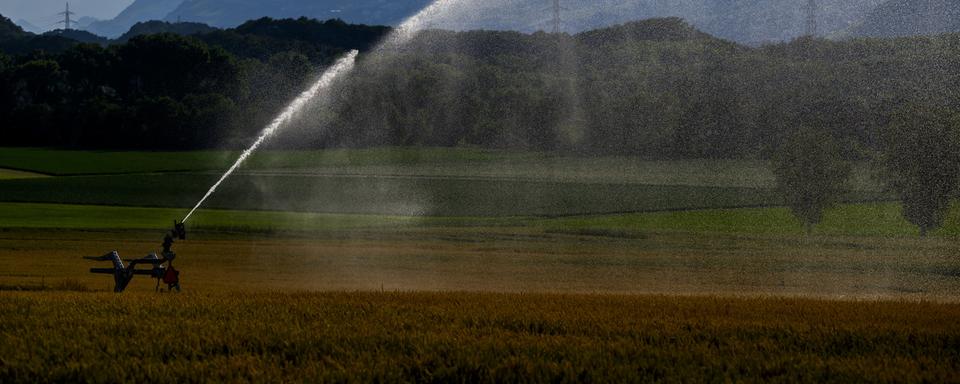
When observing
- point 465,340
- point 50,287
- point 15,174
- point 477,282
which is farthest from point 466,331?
point 15,174

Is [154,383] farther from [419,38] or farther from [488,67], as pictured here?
[419,38]

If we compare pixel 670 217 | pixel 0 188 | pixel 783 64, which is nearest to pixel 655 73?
pixel 783 64

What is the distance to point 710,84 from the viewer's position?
2547 inches

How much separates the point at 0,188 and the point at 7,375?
56.4 m

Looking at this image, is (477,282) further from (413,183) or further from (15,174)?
(15,174)

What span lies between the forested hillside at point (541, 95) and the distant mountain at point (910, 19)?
14.8 ft

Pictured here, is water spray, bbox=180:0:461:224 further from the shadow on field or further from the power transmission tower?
the power transmission tower

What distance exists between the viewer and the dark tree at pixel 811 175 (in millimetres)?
46625

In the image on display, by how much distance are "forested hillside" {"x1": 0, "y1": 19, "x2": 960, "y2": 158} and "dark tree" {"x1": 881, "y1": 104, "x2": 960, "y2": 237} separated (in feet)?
14.6

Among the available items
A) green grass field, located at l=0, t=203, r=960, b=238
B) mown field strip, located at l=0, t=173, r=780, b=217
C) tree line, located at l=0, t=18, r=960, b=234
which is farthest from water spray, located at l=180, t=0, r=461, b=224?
mown field strip, located at l=0, t=173, r=780, b=217

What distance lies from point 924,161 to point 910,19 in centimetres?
3176

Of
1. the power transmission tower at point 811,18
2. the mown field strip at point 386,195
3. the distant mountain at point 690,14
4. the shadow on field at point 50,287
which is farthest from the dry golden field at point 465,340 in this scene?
the distant mountain at point 690,14

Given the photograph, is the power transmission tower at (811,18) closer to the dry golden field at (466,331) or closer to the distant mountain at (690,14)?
the distant mountain at (690,14)

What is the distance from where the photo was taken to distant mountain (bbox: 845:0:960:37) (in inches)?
2630
